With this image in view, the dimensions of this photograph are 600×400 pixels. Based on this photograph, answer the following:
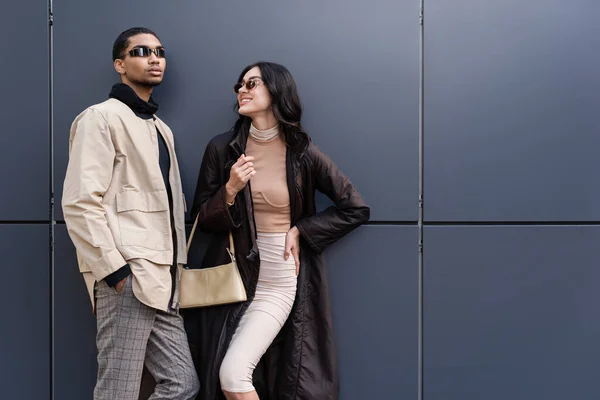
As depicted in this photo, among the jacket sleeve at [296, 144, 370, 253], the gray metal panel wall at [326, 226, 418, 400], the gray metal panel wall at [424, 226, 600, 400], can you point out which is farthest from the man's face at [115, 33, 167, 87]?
the gray metal panel wall at [424, 226, 600, 400]

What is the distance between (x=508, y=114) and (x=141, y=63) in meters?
2.06

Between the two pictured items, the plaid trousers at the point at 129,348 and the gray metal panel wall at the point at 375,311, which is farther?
the gray metal panel wall at the point at 375,311

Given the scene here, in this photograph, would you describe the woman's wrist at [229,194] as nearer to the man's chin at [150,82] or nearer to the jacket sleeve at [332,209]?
the jacket sleeve at [332,209]

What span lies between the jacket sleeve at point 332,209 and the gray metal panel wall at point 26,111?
160 cm

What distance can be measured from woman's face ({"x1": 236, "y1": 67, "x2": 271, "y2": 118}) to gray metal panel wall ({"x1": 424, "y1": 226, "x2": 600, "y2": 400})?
1.19 meters

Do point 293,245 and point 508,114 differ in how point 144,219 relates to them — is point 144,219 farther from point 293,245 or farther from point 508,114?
point 508,114

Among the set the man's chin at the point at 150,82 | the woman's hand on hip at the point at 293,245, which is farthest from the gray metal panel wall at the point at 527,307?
the man's chin at the point at 150,82

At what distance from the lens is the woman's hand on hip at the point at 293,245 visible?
2.91 metres

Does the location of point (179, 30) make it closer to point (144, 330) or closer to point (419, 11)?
point (419, 11)

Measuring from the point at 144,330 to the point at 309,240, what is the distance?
3.12 ft

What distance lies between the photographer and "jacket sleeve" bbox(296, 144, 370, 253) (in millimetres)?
2967

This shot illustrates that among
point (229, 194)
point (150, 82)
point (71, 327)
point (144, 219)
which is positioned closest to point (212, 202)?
point (229, 194)

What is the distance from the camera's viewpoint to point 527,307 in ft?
10.3

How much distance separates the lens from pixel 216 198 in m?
2.83
